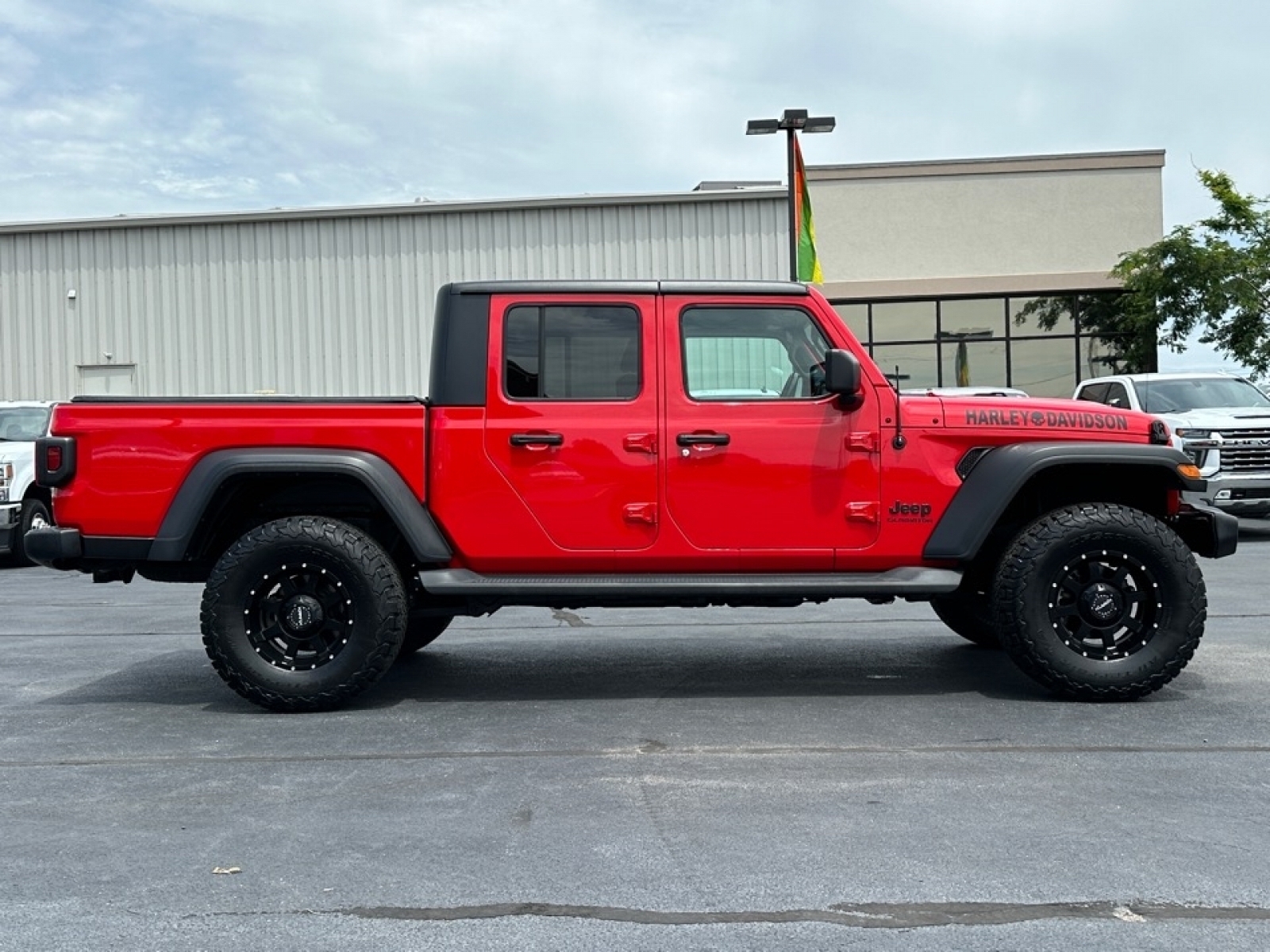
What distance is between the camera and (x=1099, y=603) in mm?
6289

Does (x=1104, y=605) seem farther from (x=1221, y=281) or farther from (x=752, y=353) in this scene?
(x=1221, y=281)

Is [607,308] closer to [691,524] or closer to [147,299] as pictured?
[691,524]

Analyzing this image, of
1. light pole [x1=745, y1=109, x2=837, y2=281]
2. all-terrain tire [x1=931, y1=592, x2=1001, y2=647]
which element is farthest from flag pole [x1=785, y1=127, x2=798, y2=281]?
all-terrain tire [x1=931, y1=592, x2=1001, y2=647]

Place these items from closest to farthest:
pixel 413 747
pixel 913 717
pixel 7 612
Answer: pixel 413 747, pixel 913 717, pixel 7 612

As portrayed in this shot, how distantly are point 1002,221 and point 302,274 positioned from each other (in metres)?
16.6

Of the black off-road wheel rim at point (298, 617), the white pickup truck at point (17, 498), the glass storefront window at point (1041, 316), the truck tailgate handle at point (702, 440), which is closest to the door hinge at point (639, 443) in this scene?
the truck tailgate handle at point (702, 440)

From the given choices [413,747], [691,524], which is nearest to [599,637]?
[691,524]

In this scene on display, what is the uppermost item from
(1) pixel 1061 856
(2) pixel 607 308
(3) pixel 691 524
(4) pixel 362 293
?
(4) pixel 362 293

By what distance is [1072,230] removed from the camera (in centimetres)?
3212

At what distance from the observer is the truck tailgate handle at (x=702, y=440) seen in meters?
6.29

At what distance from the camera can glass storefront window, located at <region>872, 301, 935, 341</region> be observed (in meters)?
32.6

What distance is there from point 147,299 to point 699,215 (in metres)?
10.1

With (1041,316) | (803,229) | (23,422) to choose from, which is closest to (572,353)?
(23,422)

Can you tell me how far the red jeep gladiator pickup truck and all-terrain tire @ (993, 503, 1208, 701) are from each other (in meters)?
0.01
